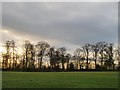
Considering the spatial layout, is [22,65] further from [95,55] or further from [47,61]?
[95,55]

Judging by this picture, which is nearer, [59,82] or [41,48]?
[59,82]

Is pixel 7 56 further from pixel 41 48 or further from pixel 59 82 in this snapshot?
pixel 59 82

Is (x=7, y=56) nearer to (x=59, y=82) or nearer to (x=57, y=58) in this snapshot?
(x=57, y=58)

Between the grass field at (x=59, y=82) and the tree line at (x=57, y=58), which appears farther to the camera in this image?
the tree line at (x=57, y=58)

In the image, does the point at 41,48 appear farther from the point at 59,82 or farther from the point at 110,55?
the point at 59,82

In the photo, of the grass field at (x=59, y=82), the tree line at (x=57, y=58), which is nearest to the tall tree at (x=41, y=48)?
the tree line at (x=57, y=58)

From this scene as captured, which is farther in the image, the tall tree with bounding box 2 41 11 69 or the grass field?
the tall tree with bounding box 2 41 11 69

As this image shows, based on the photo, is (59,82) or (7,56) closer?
(59,82)

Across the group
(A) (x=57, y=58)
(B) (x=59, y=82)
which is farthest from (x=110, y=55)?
(B) (x=59, y=82)

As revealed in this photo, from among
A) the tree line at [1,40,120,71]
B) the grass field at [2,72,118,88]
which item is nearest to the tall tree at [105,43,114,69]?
the tree line at [1,40,120,71]

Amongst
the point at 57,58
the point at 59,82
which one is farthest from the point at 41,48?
the point at 59,82

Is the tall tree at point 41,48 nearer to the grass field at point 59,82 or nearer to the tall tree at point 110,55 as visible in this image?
the tall tree at point 110,55

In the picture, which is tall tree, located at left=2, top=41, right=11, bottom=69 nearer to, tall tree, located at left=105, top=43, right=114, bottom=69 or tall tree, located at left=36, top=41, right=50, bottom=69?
tall tree, located at left=36, top=41, right=50, bottom=69

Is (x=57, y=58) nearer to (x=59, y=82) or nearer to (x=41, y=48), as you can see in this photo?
(x=41, y=48)
